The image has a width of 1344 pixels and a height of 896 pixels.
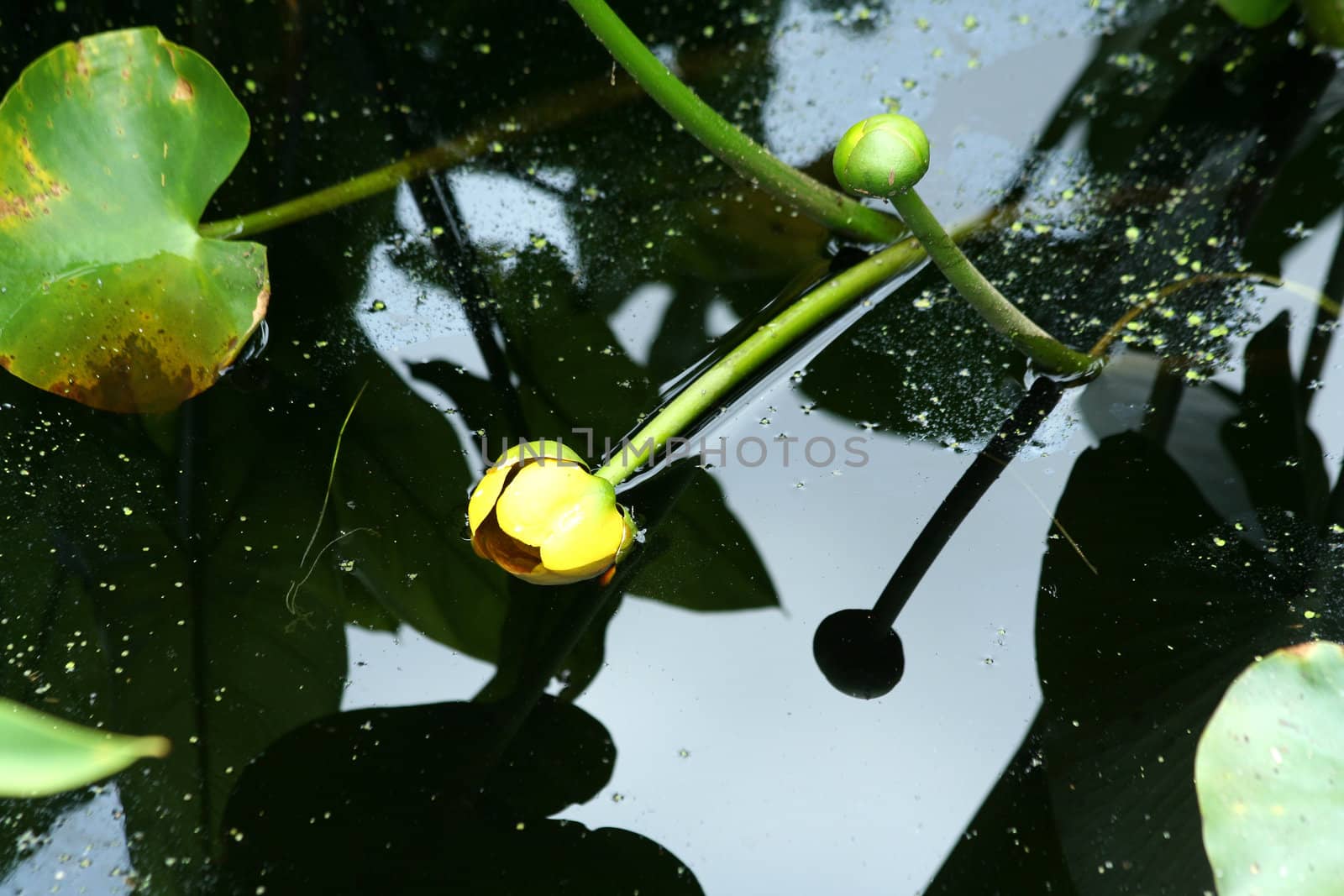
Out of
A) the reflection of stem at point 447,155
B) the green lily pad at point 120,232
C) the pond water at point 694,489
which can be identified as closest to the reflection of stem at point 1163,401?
the pond water at point 694,489

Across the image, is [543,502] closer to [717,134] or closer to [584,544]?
[584,544]

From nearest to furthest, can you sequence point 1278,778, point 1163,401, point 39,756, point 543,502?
point 39,756
point 1278,778
point 543,502
point 1163,401


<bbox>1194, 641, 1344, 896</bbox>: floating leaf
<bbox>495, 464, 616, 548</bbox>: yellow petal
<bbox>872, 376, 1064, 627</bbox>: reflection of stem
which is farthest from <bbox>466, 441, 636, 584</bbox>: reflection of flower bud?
<bbox>1194, 641, 1344, 896</bbox>: floating leaf

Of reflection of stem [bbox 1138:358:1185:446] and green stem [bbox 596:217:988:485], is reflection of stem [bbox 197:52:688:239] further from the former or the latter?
reflection of stem [bbox 1138:358:1185:446]

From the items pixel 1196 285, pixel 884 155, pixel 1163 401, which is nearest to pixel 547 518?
pixel 884 155

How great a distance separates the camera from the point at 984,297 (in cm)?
88

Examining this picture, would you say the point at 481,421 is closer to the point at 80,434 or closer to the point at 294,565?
the point at 294,565

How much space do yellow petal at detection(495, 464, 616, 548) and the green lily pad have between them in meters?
0.33

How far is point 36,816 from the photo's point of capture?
728 millimetres

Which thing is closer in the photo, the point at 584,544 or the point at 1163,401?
the point at 584,544

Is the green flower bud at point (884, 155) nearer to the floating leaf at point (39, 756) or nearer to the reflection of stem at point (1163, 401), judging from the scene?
the reflection of stem at point (1163, 401)

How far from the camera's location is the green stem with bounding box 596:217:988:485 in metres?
0.85

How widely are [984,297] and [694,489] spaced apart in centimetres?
32

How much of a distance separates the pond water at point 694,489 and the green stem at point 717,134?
0.09 meters
